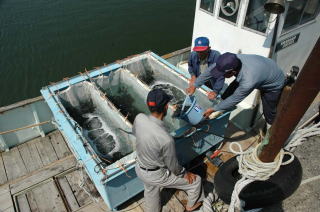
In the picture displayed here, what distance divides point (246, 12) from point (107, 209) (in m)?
4.39

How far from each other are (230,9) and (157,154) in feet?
11.8

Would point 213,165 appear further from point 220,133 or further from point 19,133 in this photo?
point 19,133

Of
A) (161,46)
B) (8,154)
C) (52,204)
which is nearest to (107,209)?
(52,204)

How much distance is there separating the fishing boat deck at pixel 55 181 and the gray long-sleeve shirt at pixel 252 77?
120 cm

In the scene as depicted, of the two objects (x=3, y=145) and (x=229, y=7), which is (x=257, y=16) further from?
(x=3, y=145)

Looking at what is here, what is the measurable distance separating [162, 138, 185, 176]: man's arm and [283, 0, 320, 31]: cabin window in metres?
3.39

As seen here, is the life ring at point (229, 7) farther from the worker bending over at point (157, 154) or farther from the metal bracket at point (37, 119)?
the metal bracket at point (37, 119)

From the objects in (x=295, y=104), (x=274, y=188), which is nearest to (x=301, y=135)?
(x=274, y=188)

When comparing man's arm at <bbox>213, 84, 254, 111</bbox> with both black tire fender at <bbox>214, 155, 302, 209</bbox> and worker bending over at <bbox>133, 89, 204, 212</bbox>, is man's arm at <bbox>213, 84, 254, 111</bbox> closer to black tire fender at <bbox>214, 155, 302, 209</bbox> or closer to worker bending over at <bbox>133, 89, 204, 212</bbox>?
worker bending over at <bbox>133, 89, 204, 212</bbox>

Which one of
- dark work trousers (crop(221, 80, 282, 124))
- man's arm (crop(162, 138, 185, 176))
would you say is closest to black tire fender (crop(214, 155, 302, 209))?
man's arm (crop(162, 138, 185, 176))

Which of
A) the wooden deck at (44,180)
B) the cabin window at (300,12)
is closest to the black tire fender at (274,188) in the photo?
Answer: the wooden deck at (44,180)

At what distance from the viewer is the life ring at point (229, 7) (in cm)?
512

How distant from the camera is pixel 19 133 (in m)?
5.52

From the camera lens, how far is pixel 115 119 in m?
4.79
